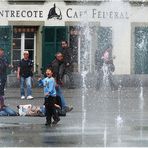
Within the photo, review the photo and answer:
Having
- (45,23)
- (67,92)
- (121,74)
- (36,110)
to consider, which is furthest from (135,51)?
(36,110)

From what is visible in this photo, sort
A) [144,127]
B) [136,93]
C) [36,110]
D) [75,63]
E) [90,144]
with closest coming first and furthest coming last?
[90,144], [144,127], [36,110], [136,93], [75,63]

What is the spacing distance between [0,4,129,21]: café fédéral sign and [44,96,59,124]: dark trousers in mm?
16144

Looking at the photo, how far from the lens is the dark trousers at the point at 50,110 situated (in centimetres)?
1798

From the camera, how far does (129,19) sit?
34.5 meters

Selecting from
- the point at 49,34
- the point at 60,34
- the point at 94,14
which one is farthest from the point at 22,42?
the point at 94,14

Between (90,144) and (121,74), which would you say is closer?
(90,144)

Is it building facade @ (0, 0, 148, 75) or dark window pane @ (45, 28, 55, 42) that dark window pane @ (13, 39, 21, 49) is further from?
dark window pane @ (45, 28, 55, 42)

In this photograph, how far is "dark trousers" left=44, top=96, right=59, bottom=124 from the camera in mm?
17984

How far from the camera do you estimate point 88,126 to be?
58.1 ft

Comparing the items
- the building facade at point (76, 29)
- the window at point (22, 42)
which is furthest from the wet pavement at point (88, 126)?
the window at point (22, 42)

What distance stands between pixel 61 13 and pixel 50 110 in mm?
16514

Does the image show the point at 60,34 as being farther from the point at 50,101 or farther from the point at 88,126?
the point at 88,126

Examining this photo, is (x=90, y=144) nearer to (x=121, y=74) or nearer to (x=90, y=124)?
(x=90, y=124)

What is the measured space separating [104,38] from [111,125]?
1624 centimetres
